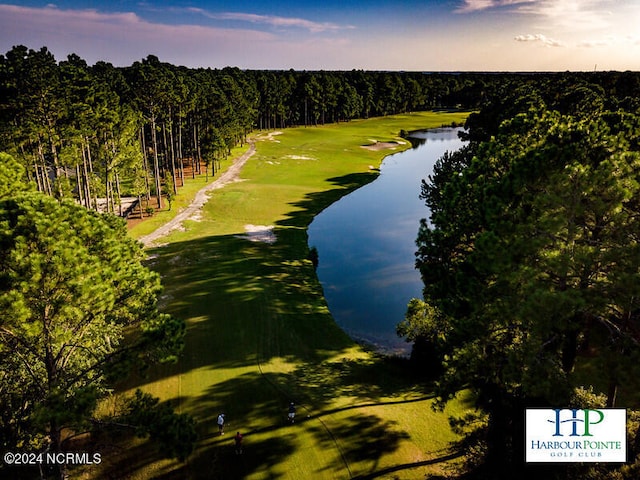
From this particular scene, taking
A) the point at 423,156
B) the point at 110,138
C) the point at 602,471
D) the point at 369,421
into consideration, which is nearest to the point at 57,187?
the point at 110,138

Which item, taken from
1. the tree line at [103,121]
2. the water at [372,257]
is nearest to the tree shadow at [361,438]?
the water at [372,257]

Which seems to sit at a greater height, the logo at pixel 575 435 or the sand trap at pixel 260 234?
the sand trap at pixel 260 234

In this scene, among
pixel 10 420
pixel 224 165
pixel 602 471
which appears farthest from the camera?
pixel 224 165

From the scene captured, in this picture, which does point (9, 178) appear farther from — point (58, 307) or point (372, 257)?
point (372, 257)

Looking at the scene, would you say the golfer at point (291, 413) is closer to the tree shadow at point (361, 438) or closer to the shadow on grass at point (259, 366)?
the shadow on grass at point (259, 366)

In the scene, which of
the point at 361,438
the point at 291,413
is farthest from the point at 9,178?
the point at 361,438

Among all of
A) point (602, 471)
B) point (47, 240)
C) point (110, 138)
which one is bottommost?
point (602, 471)

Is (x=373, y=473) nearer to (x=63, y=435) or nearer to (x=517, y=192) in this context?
(x=517, y=192)
